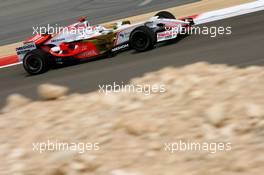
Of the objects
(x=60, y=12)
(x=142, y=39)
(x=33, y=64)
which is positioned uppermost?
(x=60, y=12)

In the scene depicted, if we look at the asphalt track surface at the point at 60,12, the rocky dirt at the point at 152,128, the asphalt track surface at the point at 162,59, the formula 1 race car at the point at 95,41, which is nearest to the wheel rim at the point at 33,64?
the formula 1 race car at the point at 95,41

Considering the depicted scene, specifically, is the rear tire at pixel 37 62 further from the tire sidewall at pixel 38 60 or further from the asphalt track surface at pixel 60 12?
the asphalt track surface at pixel 60 12

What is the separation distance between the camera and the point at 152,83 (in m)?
7.01

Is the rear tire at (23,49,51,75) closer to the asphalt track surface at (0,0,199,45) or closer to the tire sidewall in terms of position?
the tire sidewall

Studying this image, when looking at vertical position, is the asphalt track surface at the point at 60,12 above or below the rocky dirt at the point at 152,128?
above

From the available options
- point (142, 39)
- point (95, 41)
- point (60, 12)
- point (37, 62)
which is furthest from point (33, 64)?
point (60, 12)

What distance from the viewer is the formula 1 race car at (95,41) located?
10.1 meters

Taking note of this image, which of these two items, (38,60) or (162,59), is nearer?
(162,59)

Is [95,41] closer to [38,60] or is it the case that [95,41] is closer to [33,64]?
[38,60]

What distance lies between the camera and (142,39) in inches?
396

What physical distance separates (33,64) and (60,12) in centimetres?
593

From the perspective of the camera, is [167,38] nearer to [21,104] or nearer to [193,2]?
[21,104]

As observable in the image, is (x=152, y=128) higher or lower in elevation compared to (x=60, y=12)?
lower

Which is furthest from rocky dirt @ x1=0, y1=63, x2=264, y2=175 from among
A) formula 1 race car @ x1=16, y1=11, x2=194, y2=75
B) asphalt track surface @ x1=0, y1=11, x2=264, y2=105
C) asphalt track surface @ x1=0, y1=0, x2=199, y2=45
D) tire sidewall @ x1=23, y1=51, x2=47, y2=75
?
asphalt track surface @ x1=0, y1=0, x2=199, y2=45
